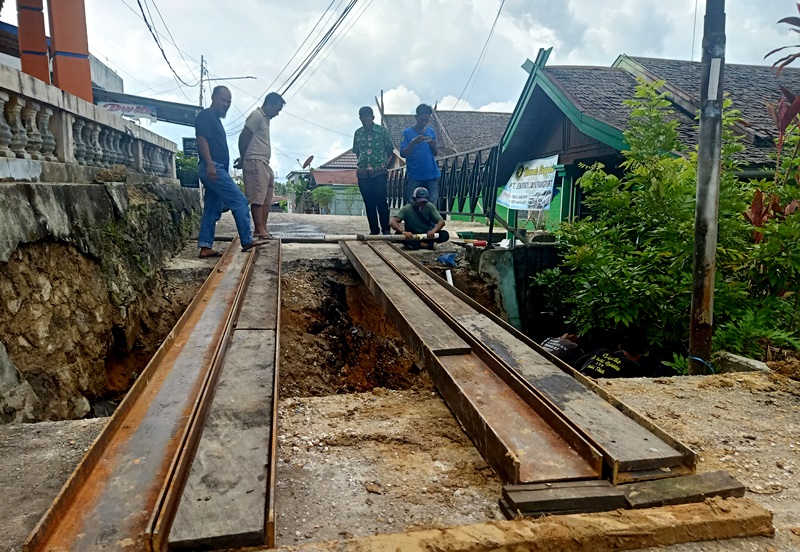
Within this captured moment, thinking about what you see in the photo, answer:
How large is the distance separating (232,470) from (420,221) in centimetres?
536

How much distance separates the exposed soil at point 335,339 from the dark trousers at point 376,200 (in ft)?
5.73

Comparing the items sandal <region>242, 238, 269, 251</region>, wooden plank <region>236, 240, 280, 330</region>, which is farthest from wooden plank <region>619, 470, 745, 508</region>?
sandal <region>242, 238, 269, 251</region>

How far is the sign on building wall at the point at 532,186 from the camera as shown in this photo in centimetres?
789

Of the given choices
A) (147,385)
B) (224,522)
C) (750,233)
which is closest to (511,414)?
(224,522)

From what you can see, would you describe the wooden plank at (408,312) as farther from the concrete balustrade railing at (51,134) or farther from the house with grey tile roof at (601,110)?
the house with grey tile roof at (601,110)

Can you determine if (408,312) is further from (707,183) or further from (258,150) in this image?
(258,150)

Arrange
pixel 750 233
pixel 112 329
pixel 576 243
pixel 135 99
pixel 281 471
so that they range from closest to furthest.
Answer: pixel 281 471
pixel 112 329
pixel 750 233
pixel 576 243
pixel 135 99

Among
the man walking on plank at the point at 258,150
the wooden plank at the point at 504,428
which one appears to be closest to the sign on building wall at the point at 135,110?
the man walking on plank at the point at 258,150

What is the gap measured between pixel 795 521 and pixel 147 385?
8.42 feet

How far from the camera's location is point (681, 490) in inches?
69.6

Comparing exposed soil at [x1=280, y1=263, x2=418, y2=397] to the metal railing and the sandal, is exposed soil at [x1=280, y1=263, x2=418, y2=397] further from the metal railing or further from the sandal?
the metal railing

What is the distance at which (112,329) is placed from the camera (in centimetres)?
383

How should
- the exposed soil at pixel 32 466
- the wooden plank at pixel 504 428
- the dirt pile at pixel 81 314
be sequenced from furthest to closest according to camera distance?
1. the dirt pile at pixel 81 314
2. the wooden plank at pixel 504 428
3. the exposed soil at pixel 32 466

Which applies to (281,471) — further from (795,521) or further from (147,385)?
(795,521)
